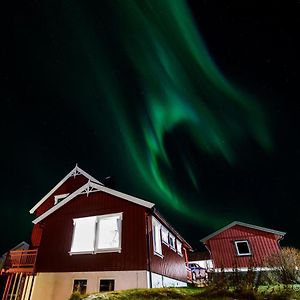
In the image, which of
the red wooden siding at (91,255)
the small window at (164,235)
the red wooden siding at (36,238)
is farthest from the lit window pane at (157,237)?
the red wooden siding at (36,238)

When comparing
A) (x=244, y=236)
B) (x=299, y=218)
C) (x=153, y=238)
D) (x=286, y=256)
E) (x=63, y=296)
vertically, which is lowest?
(x=63, y=296)

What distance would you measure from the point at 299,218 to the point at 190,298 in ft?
238

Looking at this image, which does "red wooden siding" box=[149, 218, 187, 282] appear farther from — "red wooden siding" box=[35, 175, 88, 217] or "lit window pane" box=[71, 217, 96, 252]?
"red wooden siding" box=[35, 175, 88, 217]

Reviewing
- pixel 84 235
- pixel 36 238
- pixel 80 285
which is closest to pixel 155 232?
pixel 84 235

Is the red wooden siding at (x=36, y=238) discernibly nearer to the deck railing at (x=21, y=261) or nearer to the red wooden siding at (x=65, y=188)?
the red wooden siding at (x=65, y=188)

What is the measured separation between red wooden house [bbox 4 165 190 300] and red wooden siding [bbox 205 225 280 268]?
1006 centimetres

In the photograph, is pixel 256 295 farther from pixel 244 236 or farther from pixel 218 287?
pixel 244 236

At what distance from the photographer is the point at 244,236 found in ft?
81.3

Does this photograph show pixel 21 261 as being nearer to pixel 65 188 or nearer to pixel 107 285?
pixel 65 188

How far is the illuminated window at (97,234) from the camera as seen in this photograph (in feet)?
44.3

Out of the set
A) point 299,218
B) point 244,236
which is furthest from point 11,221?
point 299,218

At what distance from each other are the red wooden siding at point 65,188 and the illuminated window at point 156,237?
9.01 metres

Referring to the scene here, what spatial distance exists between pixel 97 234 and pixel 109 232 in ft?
2.71

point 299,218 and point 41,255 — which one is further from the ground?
point 299,218
